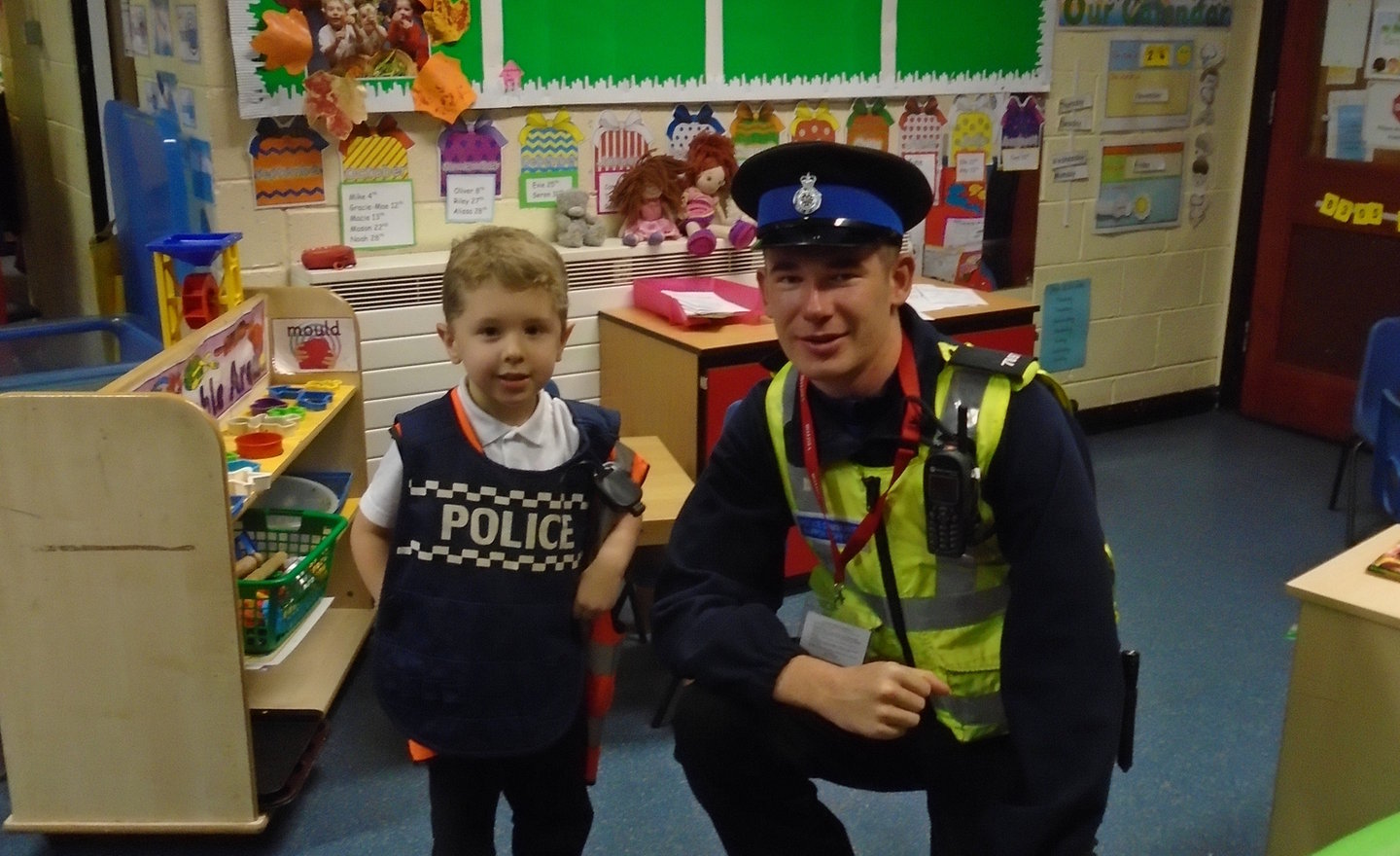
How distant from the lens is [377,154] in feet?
9.61

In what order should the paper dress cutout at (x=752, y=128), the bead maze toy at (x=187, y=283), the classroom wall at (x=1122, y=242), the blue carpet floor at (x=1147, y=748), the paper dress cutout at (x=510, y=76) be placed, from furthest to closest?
the classroom wall at (x=1122, y=242) < the paper dress cutout at (x=752, y=128) < the paper dress cutout at (x=510, y=76) < the bead maze toy at (x=187, y=283) < the blue carpet floor at (x=1147, y=748)

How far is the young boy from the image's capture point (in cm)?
158

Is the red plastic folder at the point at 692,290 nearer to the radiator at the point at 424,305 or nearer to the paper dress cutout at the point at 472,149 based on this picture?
the radiator at the point at 424,305

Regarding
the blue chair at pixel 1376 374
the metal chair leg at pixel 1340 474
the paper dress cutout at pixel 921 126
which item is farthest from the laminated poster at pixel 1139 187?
the blue chair at pixel 1376 374

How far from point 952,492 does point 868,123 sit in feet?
8.11

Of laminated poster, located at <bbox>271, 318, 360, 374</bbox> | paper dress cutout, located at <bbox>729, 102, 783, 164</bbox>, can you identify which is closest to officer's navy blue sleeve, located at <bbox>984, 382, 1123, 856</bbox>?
laminated poster, located at <bbox>271, 318, 360, 374</bbox>

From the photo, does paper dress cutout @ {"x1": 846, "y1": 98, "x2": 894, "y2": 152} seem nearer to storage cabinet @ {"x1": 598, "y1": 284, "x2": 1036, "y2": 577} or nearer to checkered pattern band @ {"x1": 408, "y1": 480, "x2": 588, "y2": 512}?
storage cabinet @ {"x1": 598, "y1": 284, "x2": 1036, "y2": 577}

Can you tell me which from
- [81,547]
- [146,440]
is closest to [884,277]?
[146,440]

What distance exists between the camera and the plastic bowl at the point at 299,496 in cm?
255

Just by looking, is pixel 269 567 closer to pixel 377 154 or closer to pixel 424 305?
pixel 424 305

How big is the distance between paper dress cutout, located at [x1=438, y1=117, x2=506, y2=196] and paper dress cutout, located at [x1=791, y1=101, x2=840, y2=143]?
874mm

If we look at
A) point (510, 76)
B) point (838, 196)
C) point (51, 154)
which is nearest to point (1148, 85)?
point (510, 76)

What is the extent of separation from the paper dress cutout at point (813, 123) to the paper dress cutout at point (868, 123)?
5cm

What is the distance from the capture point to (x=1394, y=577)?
1.72 metres
